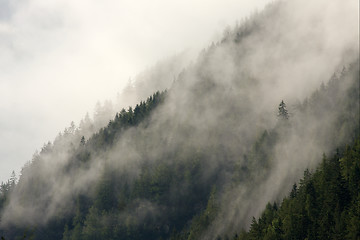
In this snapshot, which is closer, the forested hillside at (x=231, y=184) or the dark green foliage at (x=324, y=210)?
the dark green foliage at (x=324, y=210)

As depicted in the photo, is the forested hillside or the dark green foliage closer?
the dark green foliage

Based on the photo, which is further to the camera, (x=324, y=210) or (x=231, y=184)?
(x=231, y=184)

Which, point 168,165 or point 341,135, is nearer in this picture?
point 341,135

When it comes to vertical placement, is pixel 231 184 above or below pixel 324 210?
above

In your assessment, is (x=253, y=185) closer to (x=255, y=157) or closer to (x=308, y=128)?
(x=255, y=157)

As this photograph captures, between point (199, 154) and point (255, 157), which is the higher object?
point (199, 154)

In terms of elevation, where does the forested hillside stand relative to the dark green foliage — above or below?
above

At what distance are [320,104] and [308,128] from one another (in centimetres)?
1335

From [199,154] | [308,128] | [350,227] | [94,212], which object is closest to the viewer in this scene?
[350,227]

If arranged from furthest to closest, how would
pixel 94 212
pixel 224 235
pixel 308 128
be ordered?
pixel 94 212, pixel 308 128, pixel 224 235

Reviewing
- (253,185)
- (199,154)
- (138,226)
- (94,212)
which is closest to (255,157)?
(253,185)

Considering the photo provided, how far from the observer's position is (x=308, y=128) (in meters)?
160

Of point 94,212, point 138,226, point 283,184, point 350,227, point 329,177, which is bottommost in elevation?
point 350,227

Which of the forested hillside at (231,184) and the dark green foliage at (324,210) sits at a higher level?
the forested hillside at (231,184)
